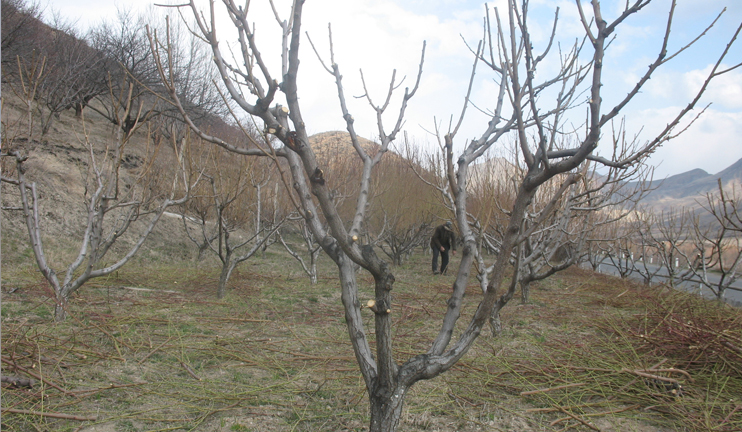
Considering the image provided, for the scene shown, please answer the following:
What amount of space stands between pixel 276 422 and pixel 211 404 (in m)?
0.46

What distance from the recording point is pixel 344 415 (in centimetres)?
257

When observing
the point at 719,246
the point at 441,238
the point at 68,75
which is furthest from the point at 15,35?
the point at 719,246

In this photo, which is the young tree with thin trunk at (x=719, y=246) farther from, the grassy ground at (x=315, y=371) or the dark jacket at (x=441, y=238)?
the dark jacket at (x=441, y=238)

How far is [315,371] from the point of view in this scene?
3.32m

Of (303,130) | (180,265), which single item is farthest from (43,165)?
(303,130)

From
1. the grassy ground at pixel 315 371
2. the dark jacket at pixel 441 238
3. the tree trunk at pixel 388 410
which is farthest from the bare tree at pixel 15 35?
the tree trunk at pixel 388 410

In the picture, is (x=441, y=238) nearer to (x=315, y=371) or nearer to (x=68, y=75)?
(x=315, y=371)

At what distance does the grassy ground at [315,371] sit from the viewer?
2520 millimetres

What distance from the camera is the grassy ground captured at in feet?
8.27

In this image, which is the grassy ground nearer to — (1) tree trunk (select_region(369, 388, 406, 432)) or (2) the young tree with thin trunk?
(1) tree trunk (select_region(369, 388, 406, 432))

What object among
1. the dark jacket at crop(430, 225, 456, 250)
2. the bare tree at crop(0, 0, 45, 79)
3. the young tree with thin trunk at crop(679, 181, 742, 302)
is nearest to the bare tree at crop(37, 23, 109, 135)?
the bare tree at crop(0, 0, 45, 79)

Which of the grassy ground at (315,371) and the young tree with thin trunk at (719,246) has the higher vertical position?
the young tree with thin trunk at (719,246)

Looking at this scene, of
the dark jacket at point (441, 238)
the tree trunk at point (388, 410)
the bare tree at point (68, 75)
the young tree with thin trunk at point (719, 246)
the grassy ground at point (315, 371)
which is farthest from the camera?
→ the bare tree at point (68, 75)

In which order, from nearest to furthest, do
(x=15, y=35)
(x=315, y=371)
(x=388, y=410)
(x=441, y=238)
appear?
1. (x=388, y=410)
2. (x=315, y=371)
3. (x=441, y=238)
4. (x=15, y=35)
